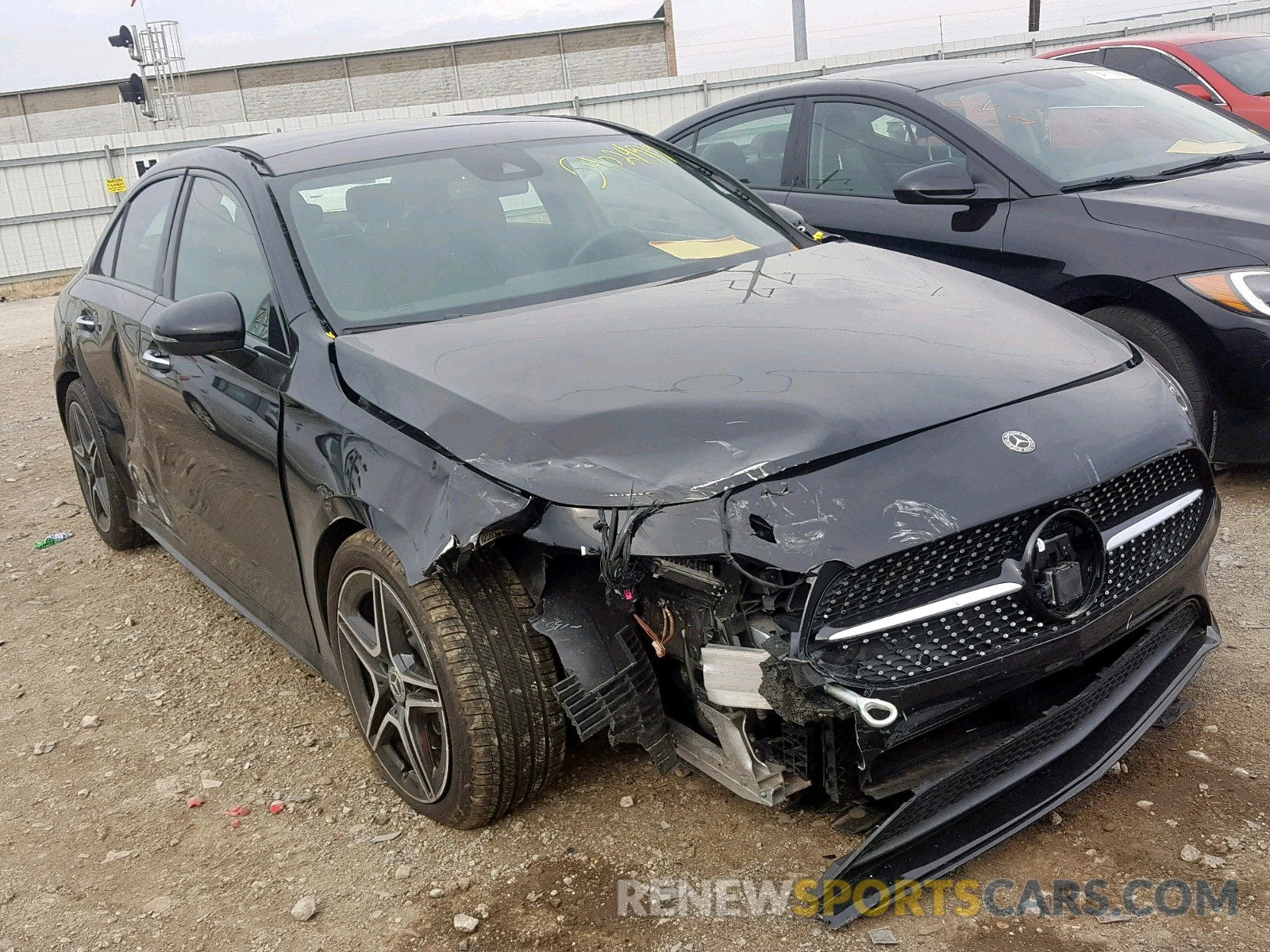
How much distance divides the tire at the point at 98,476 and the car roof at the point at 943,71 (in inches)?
139

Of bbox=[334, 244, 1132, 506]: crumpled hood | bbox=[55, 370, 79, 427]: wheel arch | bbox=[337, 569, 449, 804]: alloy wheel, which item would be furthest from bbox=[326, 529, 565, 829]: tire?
bbox=[55, 370, 79, 427]: wheel arch

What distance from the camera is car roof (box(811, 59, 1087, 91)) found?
17.1 feet

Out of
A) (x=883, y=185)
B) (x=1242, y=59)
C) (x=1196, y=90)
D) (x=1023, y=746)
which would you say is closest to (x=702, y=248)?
(x=1023, y=746)

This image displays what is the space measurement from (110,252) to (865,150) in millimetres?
3221

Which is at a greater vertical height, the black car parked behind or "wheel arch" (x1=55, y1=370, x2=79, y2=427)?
the black car parked behind

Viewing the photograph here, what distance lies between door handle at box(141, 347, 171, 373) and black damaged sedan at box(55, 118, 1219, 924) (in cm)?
23

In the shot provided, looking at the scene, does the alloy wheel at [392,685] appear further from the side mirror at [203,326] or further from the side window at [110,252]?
the side window at [110,252]

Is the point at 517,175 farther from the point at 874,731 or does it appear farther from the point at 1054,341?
the point at 874,731


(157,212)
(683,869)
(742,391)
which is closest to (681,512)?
(742,391)

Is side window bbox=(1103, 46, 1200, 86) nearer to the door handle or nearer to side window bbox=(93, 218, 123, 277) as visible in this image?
side window bbox=(93, 218, 123, 277)

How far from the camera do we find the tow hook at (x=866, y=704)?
205cm

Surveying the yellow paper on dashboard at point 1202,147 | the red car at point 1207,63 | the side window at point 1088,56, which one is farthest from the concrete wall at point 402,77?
the yellow paper on dashboard at point 1202,147

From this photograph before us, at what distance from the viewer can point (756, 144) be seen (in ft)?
18.9

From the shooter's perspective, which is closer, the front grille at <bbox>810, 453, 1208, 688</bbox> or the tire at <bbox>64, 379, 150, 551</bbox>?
the front grille at <bbox>810, 453, 1208, 688</bbox>
